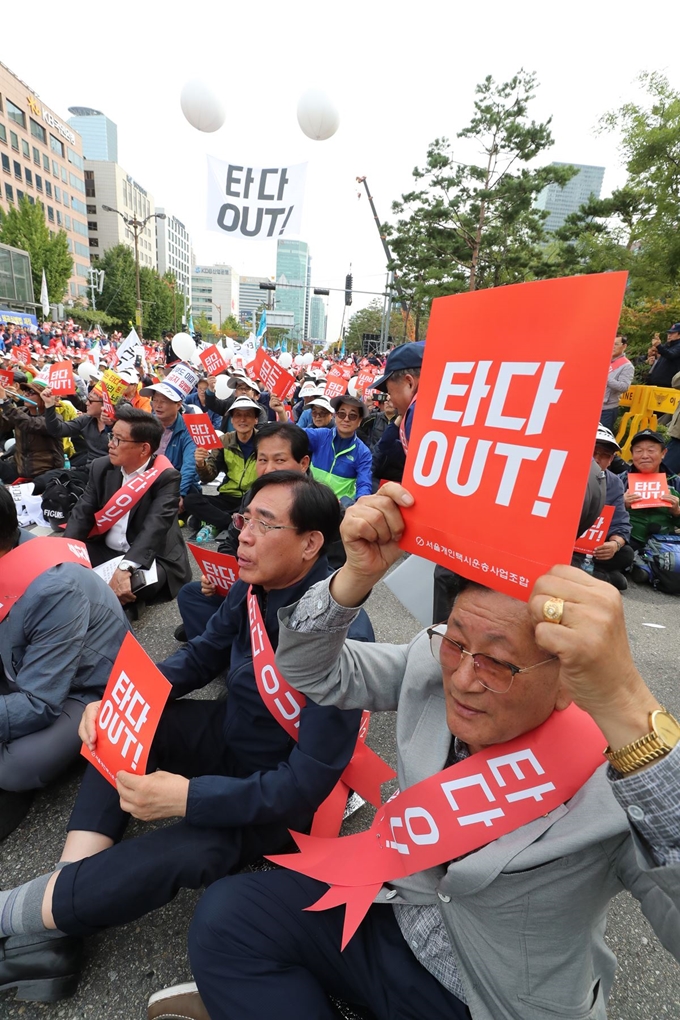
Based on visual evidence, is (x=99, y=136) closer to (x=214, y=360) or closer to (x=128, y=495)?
(x=214, y=360)

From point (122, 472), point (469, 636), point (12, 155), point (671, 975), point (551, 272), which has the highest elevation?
point (12, 155)

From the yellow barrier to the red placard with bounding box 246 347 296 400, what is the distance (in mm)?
5076

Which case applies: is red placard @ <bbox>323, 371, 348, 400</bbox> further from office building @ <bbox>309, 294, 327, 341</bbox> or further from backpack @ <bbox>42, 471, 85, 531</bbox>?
office building @ <bbox>309, 294, 327, 341</bbox>

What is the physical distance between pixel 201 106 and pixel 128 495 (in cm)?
532

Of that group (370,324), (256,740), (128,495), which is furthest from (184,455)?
(370,324)

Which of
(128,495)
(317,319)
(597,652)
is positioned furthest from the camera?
(317,319)

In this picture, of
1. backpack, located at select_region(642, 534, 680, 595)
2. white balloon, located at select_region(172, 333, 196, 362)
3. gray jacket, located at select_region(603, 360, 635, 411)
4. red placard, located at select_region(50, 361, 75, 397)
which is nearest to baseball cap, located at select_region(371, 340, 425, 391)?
backpack, located at select_region(642, 534, 680, 595)

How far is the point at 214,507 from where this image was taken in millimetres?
5086

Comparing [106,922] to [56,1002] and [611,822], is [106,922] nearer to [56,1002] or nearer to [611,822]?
[56,1002]

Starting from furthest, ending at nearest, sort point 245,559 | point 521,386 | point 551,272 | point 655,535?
point 551,272 < point 655,535 < point 245,559 < point 521,386

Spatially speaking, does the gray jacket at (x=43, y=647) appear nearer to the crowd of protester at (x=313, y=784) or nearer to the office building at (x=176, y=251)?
the crowd of protester at (x=313, y=784)

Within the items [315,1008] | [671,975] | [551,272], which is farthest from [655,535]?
[551,272]

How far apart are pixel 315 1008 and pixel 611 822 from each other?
925mm

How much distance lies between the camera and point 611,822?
3.27 feet
